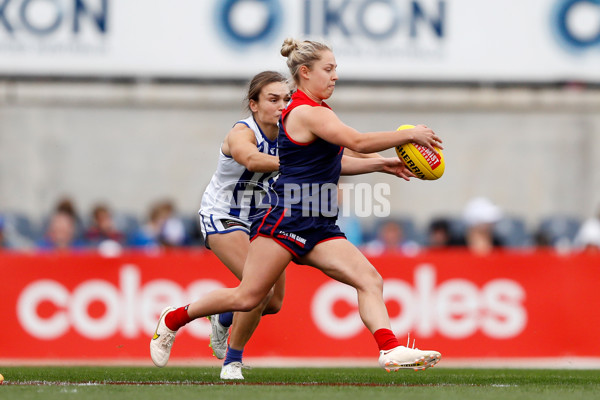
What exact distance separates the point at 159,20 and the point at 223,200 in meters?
7.75

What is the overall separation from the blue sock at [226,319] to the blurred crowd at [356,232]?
10.1 feet

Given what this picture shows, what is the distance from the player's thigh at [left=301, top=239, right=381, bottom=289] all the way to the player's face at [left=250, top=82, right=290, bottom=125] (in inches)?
47.8

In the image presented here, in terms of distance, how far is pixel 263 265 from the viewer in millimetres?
6379

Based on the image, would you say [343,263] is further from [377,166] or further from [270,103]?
[270,103]

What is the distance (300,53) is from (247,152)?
83cm

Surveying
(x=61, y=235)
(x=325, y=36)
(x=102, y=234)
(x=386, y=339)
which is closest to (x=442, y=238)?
(x=102, y=234)

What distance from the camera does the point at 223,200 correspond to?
738cm

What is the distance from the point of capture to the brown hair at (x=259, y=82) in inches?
286

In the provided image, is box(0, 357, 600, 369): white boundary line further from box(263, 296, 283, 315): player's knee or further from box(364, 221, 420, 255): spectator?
box(263, 296, 283, 315): player's knee

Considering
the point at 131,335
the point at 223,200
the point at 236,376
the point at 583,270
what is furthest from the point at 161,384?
the point at 583,270

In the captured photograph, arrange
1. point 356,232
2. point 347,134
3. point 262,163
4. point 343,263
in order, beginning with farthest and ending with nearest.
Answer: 1. point 356,232
2. point 262,163
3. point 343,263
4. point 347,134

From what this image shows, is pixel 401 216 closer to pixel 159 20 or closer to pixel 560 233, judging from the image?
pixel 560 233

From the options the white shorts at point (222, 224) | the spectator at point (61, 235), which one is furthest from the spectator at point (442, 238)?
the white shorts at point (222, 224)

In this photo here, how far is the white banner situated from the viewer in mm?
14438
